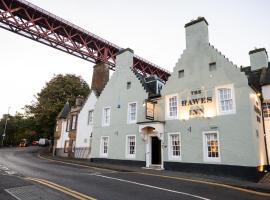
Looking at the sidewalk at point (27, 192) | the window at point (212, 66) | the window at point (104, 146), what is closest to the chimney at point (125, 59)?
the window at point (104, 146)

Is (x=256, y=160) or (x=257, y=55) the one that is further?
(x=257, y=55)

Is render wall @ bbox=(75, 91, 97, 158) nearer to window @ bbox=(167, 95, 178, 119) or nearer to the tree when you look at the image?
window @ bbox=(167, 95, 178, 119)

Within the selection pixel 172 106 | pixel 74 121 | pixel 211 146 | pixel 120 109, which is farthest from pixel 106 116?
pixel 211 146

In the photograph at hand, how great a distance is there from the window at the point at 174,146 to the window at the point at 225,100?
3893 mm

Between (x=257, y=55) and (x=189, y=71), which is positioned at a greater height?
(x=257, y=55)

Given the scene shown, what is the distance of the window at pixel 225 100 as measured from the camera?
1478 cm

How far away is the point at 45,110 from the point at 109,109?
2038 cm

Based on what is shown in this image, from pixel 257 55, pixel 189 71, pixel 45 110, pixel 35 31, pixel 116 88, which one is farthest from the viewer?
pixel 45 110

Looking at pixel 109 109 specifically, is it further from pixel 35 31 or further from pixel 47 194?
pixel 35 31

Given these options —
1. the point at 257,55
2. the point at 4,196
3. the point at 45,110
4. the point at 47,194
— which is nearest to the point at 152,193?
the point at 47,194

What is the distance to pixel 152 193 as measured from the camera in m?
8.27

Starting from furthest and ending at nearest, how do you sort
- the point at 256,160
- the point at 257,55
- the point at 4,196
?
the point at 257,55, the point at 256,160, the point at 4,196

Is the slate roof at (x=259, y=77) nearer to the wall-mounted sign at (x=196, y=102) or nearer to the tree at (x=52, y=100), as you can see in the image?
the wall-mounted sign at (x=196, y=102)

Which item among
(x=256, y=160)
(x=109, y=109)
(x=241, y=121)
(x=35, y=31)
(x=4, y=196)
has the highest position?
(x=35, y=31)
